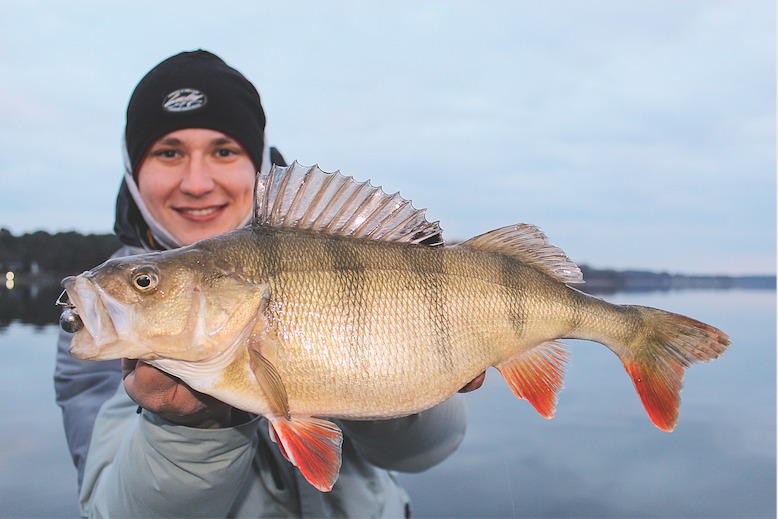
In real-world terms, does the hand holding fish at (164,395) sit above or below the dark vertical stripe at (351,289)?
below

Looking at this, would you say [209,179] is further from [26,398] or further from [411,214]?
[26,398]

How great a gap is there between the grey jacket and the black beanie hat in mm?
840

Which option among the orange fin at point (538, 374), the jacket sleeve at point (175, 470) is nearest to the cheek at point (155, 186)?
the jacket sleeve at point (175, 470)

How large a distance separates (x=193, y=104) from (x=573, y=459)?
6.49m

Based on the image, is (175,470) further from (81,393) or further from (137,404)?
(81,393)

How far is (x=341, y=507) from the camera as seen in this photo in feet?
10.0

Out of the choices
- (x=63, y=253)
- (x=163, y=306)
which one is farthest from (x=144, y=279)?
(x=63, y=253)

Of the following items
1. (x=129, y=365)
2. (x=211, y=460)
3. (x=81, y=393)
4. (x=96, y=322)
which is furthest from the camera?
(x=81, y=393)

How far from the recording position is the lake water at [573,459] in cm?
577

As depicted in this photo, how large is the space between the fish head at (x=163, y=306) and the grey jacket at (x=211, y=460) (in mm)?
558

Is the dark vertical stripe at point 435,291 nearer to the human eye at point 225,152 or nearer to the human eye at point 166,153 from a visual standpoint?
the human eye at point 225,152

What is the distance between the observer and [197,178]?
309 centimetres

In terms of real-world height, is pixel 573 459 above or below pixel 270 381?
below

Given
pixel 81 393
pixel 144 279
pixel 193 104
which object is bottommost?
pixel 81 393
